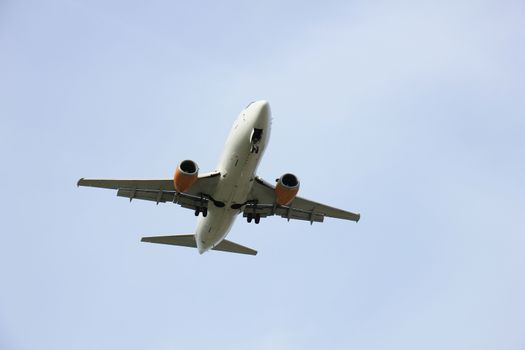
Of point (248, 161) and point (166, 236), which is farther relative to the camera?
point (166, 236)

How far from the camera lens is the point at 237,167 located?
34.2 m

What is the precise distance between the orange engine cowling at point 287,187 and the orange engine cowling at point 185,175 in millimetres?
3653

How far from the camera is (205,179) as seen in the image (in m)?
36.2

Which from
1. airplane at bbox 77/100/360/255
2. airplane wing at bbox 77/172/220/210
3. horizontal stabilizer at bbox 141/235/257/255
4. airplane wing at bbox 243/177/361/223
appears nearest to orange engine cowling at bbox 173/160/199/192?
airplane at bbox 77/100/360/255

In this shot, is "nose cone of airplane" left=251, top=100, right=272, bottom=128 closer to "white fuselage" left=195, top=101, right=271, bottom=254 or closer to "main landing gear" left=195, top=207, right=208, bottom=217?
"white fuselage" left=195, top=101, right=271, bottom=254

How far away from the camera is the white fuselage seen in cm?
3353

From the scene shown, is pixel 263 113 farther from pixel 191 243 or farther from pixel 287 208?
pixel 191 243

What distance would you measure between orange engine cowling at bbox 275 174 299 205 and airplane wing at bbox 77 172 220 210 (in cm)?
272

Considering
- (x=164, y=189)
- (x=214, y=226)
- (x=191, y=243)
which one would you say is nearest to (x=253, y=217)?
(x=214, y=226)

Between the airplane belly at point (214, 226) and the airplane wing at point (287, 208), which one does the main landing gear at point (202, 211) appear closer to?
the airplane belly at point (214, 226)

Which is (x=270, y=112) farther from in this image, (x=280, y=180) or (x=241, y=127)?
(x=280, y=180)

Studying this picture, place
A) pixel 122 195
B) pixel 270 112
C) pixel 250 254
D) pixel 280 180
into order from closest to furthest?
pixel 270 112, pixel 280 180, pixel 122 195, pixel 250 254

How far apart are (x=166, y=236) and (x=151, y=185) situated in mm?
3790

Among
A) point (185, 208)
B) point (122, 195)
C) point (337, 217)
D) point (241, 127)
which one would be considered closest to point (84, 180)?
point (122, 195)
